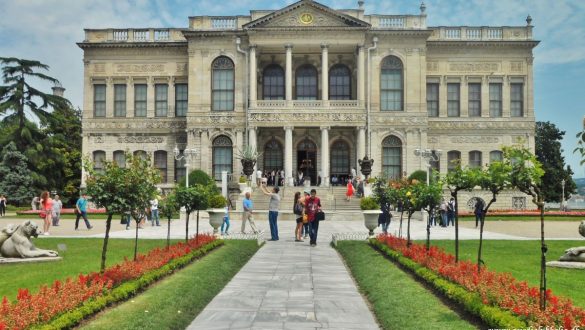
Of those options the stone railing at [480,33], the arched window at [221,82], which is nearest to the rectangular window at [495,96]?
the stone railing at [480,33]

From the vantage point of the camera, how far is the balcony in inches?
1772

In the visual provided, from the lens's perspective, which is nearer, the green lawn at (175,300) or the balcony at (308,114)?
the green lawn at (175,300)

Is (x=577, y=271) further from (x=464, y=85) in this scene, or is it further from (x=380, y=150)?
(x=464, y=85)

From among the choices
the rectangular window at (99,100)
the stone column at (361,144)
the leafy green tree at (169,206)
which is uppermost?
the rectangular window at (99,100)

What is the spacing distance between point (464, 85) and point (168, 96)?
2327cm

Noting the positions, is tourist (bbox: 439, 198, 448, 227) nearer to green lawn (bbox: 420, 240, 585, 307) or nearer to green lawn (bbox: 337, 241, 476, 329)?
green lawn (bbox: 420, 240, 585, 307)

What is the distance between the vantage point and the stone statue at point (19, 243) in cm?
1529

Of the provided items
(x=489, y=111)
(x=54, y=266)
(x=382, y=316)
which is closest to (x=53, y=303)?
(x=382, y=316)

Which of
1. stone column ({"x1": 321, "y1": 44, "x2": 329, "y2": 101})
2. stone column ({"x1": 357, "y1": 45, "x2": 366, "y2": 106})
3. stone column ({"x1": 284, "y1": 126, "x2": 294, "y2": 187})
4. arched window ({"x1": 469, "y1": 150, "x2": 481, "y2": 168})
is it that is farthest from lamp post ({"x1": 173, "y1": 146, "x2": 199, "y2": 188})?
arched window ({"x1": 469, "y1": 150, "x2": 481, "y2": 168})

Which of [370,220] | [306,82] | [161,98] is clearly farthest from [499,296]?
[161,98]

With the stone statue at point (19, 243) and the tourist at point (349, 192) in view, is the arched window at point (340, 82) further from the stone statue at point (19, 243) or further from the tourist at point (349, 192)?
the stone statue at point (19, 243)

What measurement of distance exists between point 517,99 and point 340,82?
45.8 ft

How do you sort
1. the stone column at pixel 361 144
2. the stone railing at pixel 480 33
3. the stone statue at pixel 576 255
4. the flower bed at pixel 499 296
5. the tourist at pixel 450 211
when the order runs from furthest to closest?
→ the stone railing at pixel 480 33
the stone column at pixel 361 144
the tourist at pixel 450 211
the stone statue at pixel 576 255
the flower bed at pixel 499 296

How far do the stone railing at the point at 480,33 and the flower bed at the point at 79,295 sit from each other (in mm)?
38676
